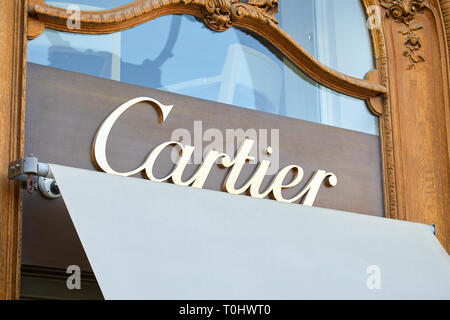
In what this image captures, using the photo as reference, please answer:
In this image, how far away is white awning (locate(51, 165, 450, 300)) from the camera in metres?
3.15

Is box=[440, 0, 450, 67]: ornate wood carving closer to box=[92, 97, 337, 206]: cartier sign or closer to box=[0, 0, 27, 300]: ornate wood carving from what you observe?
box=[92, 97, 337, 206]: cartier sign

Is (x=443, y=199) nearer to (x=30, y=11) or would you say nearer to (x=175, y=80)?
(x=175, y=80)

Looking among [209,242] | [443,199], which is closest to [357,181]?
[443,199]

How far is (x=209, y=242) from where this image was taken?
3.41 meters

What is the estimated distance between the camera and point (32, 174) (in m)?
3.48

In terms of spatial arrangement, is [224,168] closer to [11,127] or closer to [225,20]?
[225,20]

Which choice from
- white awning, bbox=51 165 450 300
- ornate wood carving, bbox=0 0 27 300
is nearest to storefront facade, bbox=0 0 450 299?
ornate wood carving, bbox=0 0 27 300

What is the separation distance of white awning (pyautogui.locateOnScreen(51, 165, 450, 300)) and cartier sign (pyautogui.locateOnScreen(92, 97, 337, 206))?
0.40 metres

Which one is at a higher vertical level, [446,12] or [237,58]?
[446,12]

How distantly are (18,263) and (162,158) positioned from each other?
874 mm

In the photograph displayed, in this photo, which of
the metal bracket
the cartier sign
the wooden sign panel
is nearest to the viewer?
the metal bracket

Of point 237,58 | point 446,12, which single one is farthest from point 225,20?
point 446,12

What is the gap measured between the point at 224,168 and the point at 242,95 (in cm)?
45

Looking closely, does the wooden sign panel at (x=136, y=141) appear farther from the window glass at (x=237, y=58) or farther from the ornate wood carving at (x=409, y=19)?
the ornate wood carving at (x=409, y=19)
